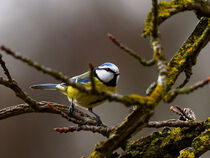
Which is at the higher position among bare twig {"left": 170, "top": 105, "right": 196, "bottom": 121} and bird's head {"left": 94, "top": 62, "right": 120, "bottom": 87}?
bird's head {"left": 94, "top": 62, "right": 120, "bottom": 87}

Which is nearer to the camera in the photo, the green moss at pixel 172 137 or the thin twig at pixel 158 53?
the thin twig at pixel 158 53

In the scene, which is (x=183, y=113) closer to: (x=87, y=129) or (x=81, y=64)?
(x=87, y=129)

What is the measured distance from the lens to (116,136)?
1.02 metres

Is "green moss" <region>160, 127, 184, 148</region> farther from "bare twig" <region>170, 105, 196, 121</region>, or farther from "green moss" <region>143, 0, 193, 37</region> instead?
"green moss" <region>143, 0, 193, 37</region>

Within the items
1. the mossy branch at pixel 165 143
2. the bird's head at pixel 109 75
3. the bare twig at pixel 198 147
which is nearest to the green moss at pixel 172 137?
the mossy branch at pixel 165 143

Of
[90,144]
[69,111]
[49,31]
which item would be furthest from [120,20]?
[69,111]

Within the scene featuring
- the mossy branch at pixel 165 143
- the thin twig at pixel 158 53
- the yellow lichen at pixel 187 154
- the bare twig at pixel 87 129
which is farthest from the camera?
the mossy branch at pixel 165 143

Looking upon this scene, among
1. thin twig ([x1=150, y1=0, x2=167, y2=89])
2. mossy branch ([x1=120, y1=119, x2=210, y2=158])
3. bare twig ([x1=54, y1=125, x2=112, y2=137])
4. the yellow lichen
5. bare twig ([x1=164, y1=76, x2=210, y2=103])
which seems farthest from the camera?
mossy branch ([x1=120, y1=119, x2=210, y2=158])

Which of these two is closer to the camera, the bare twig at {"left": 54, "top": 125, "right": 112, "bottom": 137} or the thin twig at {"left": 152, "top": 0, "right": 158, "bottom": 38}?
the thin twig at {"left": 152, "top": 0, "right": 158, "bottom": 38}

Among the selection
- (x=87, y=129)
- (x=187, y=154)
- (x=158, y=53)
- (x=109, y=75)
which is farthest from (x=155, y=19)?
(x=109, y=75)

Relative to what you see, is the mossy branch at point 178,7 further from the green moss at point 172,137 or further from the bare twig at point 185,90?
the green moss at point 172,137

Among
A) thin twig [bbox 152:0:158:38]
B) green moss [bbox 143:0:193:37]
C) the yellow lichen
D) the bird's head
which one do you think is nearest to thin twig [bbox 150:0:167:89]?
thin twig [bbox 152:0:158:38]

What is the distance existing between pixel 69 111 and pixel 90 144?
2.34 m

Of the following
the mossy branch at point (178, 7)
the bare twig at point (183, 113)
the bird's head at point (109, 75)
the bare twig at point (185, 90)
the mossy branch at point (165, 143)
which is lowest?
the bare twig at point (185, 90)
